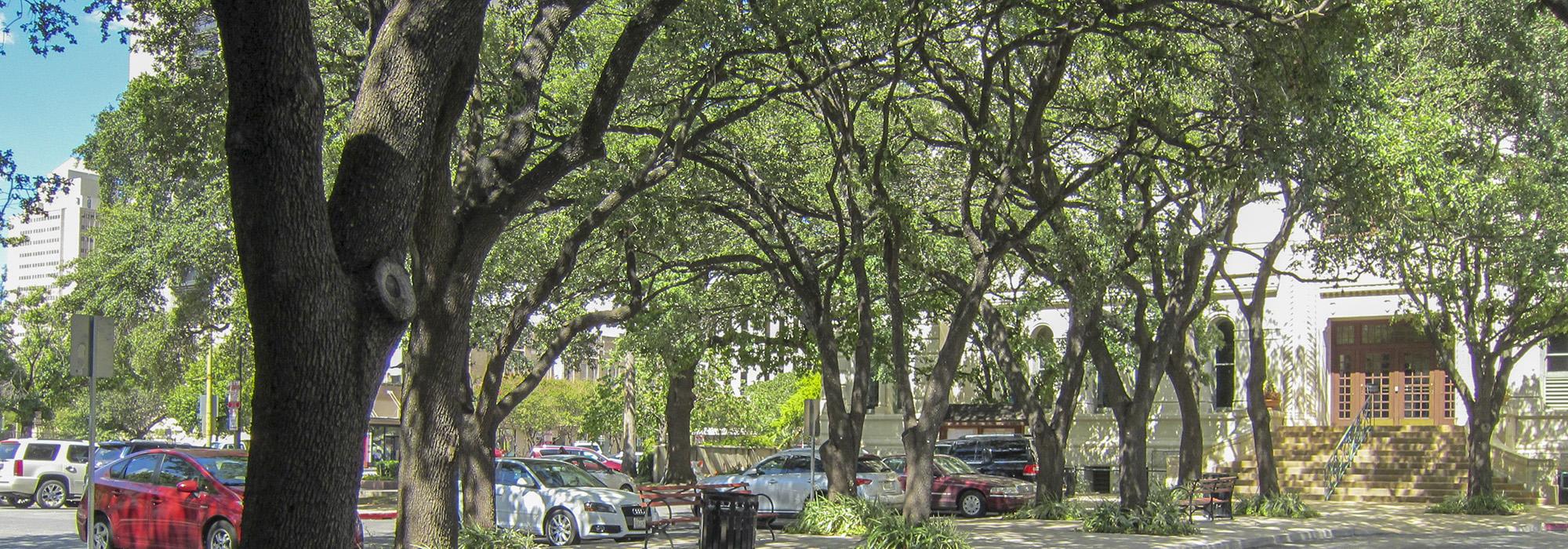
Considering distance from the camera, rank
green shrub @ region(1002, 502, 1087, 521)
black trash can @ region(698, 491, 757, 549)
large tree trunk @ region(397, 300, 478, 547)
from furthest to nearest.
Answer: green shrub @ region(1002, 502, 1087, 521), black trash can @ region(698, 491, 757, 549), large tree trunk @ region(397, 300, 478, 547)

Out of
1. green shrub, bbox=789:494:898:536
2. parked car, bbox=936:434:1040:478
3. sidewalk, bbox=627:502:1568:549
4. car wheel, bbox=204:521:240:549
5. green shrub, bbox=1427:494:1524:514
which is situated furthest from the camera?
parked car, bbox=936:434:1040:478

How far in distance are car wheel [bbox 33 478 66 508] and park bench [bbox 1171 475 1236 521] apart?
24198 mm

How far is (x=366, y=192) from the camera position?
668cm

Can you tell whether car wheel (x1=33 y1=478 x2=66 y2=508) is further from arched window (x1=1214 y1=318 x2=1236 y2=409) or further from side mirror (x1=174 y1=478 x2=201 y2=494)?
arched window (x1=1214 y1=318 x2=1236 y2=409)

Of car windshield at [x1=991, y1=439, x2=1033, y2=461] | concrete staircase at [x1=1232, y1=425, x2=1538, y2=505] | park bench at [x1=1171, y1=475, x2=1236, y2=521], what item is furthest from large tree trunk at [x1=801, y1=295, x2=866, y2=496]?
concrete staircase at [x1=1232, y1=425, x2=1538, y2=505]

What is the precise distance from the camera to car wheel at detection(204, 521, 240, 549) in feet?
50.3

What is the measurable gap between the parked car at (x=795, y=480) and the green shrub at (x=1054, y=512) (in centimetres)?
272

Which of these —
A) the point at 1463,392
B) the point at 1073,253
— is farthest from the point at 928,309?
the point at 1463,392

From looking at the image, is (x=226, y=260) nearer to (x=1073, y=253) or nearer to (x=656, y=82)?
(x=656, y=82)

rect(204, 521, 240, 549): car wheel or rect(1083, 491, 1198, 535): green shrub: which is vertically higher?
rect(204, 521, 240, 549): car wheel

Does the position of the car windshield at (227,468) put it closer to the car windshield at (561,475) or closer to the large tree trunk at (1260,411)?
the car windshield at (561,475)

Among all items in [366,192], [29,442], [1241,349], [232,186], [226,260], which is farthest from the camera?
[1241,349]

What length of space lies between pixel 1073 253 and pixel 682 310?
11597 millimetres

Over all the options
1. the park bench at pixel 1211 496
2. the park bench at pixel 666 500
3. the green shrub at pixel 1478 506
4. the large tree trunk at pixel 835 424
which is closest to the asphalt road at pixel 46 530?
the park bench at pixel 666 500
